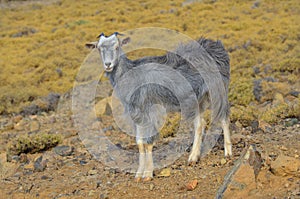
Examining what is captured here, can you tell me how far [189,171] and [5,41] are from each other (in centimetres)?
2076

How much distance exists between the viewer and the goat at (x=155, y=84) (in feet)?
18.0

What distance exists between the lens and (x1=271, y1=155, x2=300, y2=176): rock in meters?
4.46

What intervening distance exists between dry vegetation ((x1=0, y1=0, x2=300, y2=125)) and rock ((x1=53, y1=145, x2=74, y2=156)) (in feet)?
10.0

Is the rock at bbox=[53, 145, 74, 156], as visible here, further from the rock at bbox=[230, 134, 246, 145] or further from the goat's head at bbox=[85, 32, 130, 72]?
the rock at bbox=[230, 134, 246, 145]

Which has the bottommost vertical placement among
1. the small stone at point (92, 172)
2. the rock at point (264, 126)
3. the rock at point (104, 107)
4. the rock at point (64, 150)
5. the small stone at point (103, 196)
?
the rock at point (104, 107)

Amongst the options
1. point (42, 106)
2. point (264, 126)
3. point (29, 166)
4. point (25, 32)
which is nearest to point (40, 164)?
point (29, 166)

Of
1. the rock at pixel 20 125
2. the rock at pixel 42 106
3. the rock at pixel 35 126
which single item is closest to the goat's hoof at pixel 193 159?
the rock at pixel 35 126

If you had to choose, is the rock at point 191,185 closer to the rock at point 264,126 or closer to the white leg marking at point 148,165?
the white leg marking at point 148,165

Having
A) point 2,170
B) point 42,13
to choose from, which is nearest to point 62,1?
point 42,13

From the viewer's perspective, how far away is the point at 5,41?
23.8m

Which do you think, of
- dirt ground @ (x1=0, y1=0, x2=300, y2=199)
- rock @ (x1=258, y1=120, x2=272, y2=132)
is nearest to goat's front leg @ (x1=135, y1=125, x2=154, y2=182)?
dirt ground @ (x1=0, y1=0, x2=300, y2=199)

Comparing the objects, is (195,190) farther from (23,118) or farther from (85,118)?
(23,118)

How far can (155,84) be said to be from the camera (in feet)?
18.2

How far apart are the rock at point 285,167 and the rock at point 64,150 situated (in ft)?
12.7
